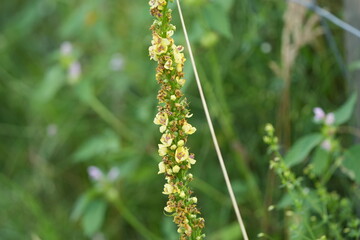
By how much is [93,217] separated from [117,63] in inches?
26.9

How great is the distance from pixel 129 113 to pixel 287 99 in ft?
2.65

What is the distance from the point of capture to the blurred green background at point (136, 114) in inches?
67.5

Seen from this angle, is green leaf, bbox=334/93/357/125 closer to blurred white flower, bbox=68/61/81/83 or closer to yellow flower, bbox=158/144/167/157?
yellow flower, bbox=158/144/167/157

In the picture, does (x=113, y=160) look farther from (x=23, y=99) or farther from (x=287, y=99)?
(x=23, y=99)

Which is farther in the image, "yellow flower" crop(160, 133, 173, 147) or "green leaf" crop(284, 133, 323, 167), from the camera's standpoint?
"green leaf" crop(284, 133, 323, 167)

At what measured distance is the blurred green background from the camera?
1715 mm

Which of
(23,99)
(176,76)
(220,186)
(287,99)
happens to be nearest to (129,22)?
(23,99)

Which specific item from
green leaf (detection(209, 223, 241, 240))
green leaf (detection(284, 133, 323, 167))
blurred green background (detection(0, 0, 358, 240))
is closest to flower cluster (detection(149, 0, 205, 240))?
green leaf (detection(284, 133, 323, 167))

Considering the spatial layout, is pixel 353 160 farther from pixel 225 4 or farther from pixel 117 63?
pixel 117 63

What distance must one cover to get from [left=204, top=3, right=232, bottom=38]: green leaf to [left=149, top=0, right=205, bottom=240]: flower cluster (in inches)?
27.6

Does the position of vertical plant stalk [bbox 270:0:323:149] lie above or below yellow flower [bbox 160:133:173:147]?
above

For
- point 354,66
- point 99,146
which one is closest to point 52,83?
point 99,146

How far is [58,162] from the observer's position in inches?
95.4

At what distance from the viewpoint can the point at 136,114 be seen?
2.03 m
